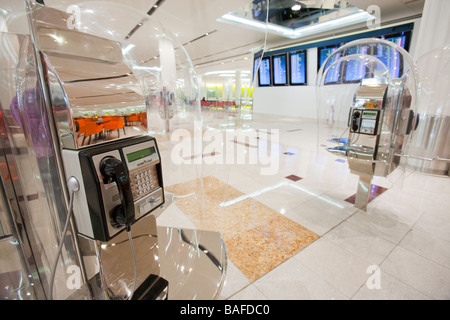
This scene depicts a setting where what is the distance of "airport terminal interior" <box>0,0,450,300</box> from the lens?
1.60 feet

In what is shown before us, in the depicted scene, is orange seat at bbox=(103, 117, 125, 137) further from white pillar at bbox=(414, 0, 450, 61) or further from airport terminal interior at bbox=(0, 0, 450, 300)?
white pillar at bbox=(414, 0, 450, 61)

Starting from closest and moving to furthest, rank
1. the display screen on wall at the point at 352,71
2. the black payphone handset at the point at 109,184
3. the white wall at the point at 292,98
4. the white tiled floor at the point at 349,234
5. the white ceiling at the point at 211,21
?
the black payphone handset at the point at 109,184 < the white tiled floor at the point at 349,234 < the white ceiling at the point at 211,21 < the display screen on wall at the point at 352,71 < the white wall at the point at 292,98

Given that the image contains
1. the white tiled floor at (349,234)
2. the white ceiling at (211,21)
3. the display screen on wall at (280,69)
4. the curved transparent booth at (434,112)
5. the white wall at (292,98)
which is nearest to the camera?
the white tiled floor at (349,234)

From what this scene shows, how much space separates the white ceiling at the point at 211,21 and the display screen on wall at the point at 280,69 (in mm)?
590

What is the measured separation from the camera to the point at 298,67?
24.8 feet

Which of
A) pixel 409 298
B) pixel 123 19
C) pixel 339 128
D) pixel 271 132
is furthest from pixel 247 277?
pixel 339 128

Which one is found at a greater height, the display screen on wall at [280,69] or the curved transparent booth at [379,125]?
the display screen on wall at [280,69]

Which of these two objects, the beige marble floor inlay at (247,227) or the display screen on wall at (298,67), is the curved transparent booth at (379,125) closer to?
the beige marble floor inlay at (247,227)

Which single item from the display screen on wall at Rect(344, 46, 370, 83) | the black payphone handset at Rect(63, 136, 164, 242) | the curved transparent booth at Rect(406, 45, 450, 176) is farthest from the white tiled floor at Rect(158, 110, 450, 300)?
the display screen on wall at Rect(344, 46, 370, 83)

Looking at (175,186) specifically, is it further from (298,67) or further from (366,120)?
(298,67)

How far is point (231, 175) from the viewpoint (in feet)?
8.58

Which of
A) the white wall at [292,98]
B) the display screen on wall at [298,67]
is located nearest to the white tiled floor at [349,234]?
the white wall at [292,98]

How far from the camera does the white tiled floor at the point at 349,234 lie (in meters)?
1.08

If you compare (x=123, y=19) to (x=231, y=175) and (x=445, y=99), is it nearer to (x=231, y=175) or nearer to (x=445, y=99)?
(x=231, y=175)
